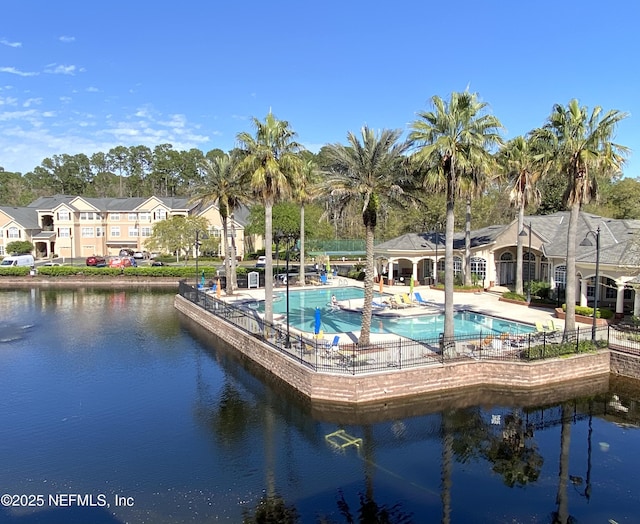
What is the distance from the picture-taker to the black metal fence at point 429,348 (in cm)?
2208

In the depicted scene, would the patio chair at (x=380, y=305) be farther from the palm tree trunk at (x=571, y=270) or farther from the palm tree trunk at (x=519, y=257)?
the palm tree trunk at (x=571, y=270)

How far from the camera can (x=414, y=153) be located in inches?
917

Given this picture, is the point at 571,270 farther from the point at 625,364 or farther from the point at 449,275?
the point at 449,275

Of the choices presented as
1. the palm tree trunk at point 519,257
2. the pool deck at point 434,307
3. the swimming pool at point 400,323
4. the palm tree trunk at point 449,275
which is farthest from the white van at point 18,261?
the palm tree trunk at point 449,275

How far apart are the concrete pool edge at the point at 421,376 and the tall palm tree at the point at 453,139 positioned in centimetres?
213

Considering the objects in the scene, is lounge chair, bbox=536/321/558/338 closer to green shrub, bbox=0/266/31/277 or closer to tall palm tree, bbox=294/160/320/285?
tall palm tree, bbox=294/160/320/285

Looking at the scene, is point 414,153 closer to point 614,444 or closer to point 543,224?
point 614,444

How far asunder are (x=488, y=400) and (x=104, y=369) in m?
18.1

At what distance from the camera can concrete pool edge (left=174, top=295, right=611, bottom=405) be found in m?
20.4

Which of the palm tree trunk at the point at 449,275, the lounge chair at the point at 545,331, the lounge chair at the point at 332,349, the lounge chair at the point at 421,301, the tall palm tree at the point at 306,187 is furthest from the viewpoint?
the lounge chair at the point at 421,301

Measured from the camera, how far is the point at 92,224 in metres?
82.8

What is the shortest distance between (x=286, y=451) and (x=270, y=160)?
628 inches

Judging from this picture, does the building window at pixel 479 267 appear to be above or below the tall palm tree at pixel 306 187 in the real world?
below

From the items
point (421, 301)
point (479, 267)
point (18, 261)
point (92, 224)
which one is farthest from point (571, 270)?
point (92, 224)
